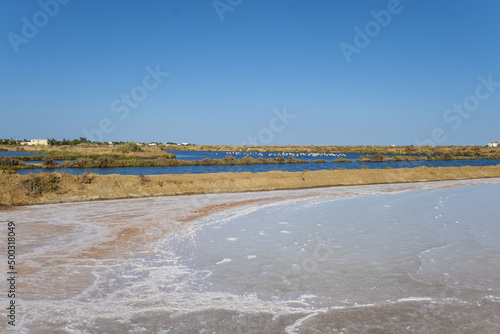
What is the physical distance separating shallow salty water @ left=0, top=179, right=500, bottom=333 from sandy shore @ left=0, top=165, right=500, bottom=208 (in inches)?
112

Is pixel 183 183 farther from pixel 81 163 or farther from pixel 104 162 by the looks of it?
pixel 104 162

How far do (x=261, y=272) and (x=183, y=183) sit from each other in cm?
1480

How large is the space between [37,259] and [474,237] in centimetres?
1089

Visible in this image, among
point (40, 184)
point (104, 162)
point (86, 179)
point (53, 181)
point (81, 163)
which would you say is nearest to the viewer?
point (40, 184)

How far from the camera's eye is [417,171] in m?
31.1

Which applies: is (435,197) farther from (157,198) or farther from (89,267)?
(89,267)

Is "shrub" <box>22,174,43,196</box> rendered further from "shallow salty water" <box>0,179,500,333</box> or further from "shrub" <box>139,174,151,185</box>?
"shrub" <box>139,174,151,185</box>

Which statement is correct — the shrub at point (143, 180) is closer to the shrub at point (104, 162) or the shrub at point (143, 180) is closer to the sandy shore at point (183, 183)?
the sandy shore at point (183, 183)

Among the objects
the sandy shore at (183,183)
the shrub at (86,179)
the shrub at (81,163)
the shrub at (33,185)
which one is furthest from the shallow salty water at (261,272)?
the shrub at (81,163)

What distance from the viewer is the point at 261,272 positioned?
7.33 meters

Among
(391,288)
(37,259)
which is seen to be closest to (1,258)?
(37,259)

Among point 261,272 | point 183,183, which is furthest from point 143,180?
point 261,272

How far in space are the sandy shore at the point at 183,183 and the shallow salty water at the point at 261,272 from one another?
2.85 meters

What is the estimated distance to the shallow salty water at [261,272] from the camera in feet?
17.1
